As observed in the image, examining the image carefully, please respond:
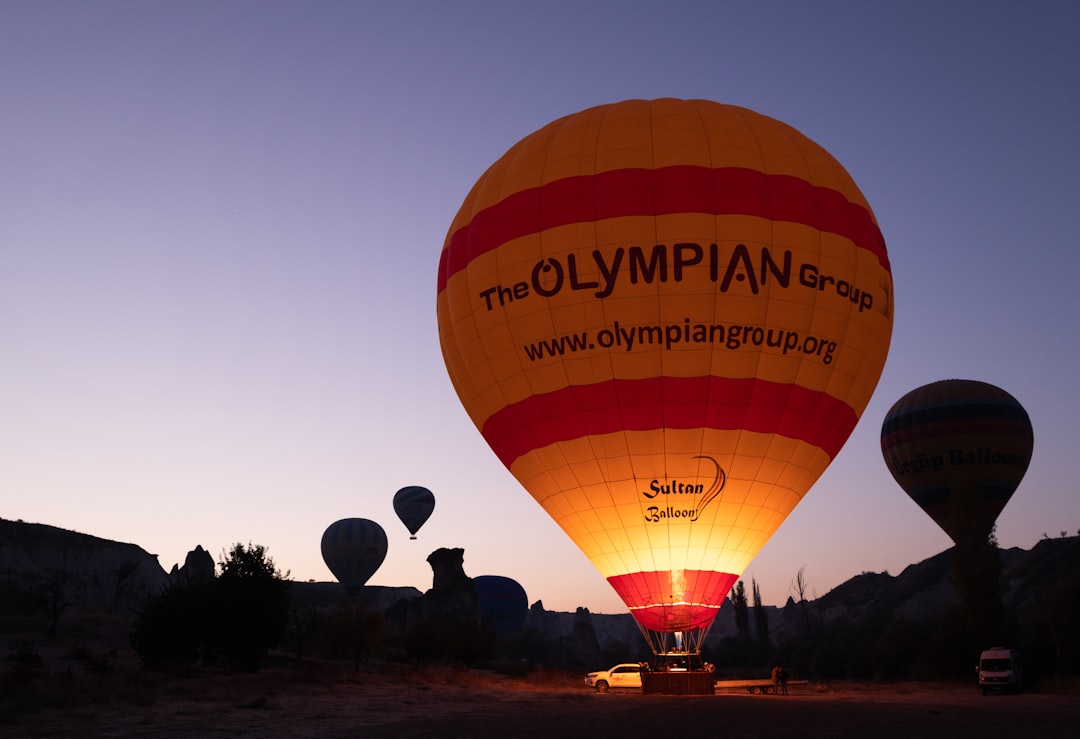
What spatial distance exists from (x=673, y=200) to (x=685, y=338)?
303 cm

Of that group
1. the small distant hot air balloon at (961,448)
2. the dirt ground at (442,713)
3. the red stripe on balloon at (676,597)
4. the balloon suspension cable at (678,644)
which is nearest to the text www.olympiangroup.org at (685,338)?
the red stripe on balloon at (676,597)

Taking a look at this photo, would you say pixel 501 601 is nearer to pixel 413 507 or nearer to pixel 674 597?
pixel 413 507

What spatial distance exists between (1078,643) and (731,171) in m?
27.0

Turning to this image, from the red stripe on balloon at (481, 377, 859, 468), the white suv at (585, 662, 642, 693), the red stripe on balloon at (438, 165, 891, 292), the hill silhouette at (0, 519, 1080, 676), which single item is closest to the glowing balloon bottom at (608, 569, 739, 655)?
the red stripe on balloon at (481, 377, 859, 468)

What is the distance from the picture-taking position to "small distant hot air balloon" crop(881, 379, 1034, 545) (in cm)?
4212

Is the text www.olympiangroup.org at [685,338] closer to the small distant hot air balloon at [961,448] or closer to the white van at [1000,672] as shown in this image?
the white van at [1000,672]

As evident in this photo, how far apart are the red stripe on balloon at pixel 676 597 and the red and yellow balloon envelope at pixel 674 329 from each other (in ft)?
0.15

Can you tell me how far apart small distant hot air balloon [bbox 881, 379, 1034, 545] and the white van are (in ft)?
40.1

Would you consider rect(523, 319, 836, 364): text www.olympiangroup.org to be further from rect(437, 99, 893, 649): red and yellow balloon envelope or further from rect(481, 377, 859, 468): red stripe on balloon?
rect(481, 377, 859, 468): red stripe on balloon

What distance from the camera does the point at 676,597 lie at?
2003 cm

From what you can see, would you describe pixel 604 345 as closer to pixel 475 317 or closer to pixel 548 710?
pixel 475 317

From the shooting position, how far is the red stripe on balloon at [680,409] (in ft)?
63.8

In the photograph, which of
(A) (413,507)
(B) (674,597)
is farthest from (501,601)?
(B) (674,597)

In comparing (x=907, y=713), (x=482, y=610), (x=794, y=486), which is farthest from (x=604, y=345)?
(x=482, y=610)
